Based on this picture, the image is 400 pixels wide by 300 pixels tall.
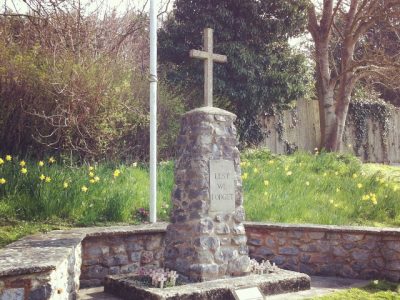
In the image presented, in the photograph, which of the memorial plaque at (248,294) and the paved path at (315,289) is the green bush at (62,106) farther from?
the memorial plaque at (248,294)

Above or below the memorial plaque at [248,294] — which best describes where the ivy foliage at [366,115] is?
above

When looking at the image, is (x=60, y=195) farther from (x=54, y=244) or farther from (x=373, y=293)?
(x=373, y=293)

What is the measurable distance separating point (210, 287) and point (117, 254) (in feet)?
4.84

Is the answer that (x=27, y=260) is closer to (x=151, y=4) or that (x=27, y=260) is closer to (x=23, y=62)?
(x=151, y=4)

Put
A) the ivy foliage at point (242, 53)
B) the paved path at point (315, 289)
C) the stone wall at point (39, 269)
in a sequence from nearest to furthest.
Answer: the stone wall at point (39, 269), the paved path at point (315, 289), the ivy foliage at point (242, 53)

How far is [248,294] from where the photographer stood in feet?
16.2

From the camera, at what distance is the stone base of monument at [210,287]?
15.6 feet

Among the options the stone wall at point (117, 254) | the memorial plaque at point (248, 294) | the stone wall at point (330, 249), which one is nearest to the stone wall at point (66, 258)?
the stone wall at point (117, 254)

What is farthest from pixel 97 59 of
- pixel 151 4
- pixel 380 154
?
pixel 380 154

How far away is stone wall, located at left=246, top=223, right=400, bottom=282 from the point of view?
6441 millimetres

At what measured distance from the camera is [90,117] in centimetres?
826

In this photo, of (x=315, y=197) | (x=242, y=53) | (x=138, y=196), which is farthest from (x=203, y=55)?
(x=242, y=53)

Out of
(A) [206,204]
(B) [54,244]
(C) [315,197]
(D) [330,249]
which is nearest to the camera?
(B) [54,244]

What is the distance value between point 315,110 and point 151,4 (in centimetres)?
1083
